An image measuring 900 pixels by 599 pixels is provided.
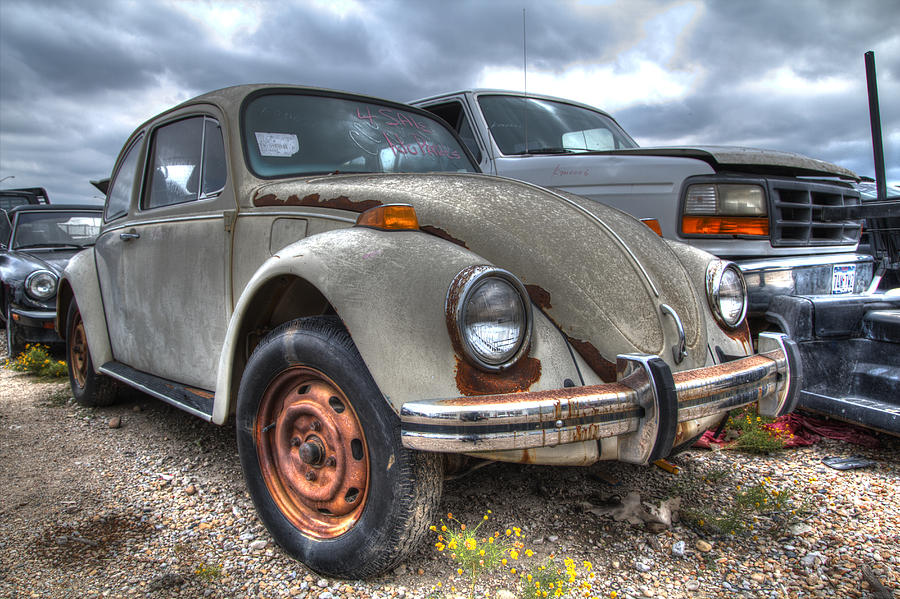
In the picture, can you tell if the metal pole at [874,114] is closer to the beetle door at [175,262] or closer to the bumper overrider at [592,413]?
the bumper overrider at [592,413]

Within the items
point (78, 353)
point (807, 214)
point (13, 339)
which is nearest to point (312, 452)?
point (78, 353)

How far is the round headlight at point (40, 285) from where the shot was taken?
6.25m

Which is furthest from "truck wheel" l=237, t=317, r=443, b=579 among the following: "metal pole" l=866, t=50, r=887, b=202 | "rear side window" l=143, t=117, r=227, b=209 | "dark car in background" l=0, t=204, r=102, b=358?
"dark car in background" l=0, t=204, r=102, b=358

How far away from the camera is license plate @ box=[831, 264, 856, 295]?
397 centimetres

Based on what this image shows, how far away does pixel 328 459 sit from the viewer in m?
2.05

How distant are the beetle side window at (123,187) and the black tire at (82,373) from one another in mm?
752

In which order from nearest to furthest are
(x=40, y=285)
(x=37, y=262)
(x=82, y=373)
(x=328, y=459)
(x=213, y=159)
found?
(x=328, y=459)
(x=213, y=159)
(x=82, y=373)
(x=40, y=285)
(x=37, y=262)

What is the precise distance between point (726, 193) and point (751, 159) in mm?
285

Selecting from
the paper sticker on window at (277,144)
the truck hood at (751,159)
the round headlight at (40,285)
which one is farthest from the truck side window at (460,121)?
the round headlight at (40,285)

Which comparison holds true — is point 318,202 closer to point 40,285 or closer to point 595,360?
point 595,360

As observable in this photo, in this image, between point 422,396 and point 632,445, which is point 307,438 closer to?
point 422,396

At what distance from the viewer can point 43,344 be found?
641 centimetres

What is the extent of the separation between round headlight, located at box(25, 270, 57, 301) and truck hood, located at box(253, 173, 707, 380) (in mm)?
5042

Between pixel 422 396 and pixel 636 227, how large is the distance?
1379 millimetres
